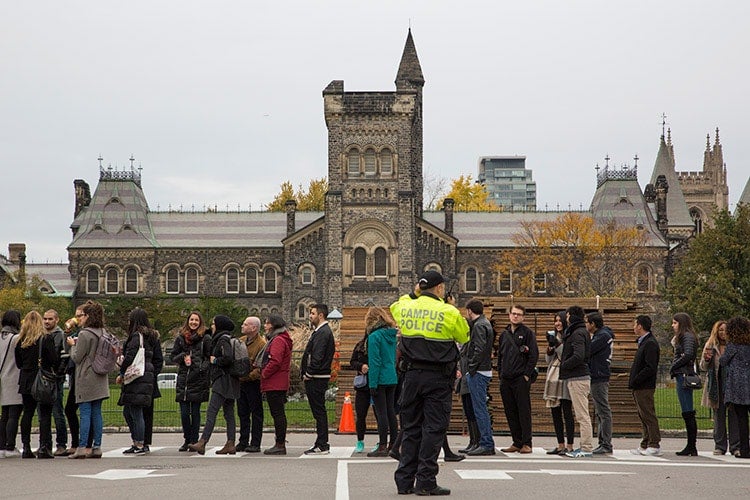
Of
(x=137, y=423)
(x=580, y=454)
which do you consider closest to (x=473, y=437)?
(x=580, y=454)

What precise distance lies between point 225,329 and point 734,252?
39.0 meters

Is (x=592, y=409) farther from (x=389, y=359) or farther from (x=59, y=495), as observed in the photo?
(x=59, y=495)

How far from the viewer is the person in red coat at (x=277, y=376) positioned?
16062 millimetres

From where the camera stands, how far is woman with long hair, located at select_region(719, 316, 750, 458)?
15.7 metres

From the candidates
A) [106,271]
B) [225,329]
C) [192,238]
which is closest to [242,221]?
[192,238]

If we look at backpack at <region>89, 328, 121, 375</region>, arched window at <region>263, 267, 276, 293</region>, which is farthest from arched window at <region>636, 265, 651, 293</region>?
backpack at <region>89, 328, 121, 375</region>

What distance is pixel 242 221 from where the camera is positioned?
257 feet

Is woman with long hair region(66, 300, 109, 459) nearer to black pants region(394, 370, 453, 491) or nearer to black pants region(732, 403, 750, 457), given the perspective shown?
black pants region(394, 370, 453, 491)

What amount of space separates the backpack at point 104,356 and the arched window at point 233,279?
59.4m

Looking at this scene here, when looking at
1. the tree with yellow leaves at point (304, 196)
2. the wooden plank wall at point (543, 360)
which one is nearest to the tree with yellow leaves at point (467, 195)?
the tree with yellow leaves at point (304, 196)

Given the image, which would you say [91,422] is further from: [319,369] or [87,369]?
[319,369]

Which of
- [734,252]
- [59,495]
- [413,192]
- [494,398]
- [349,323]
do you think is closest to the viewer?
[59,495]

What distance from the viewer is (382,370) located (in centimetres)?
1552

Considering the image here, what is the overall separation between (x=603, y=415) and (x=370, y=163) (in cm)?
5450
